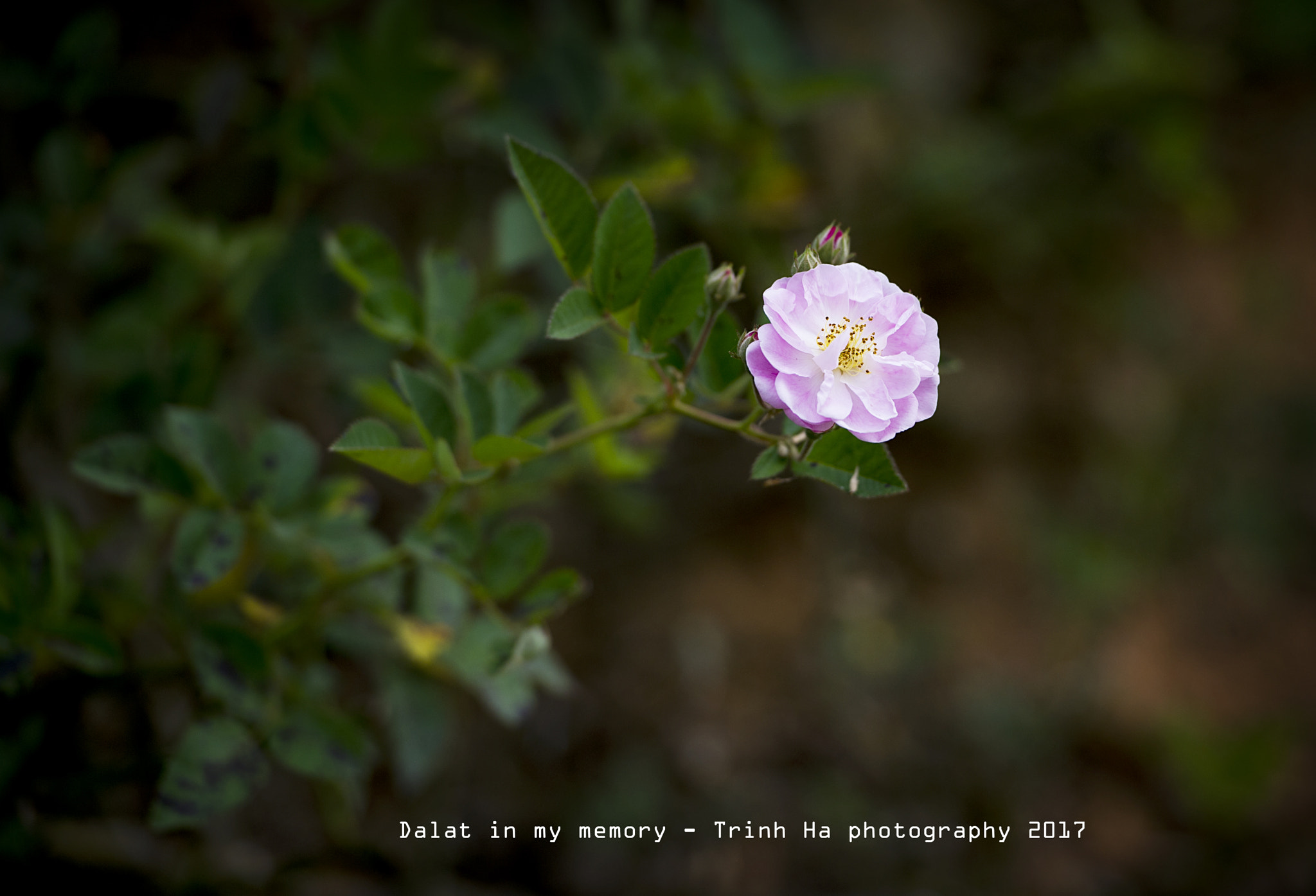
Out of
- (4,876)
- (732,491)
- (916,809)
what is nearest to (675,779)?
(916,809)

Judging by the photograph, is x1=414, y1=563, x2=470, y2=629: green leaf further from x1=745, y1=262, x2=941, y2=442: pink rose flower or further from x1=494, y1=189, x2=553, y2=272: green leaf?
x1=745, y1=262, x2=941, y2=442: pink rose flower

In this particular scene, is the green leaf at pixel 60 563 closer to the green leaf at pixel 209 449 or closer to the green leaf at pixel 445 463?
the green leaf at pixel 209 449

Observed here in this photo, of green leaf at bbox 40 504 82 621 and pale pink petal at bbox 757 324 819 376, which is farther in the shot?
green leaf at bbox 40 504 82 621

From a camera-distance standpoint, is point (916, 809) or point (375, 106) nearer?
point (375, 106)

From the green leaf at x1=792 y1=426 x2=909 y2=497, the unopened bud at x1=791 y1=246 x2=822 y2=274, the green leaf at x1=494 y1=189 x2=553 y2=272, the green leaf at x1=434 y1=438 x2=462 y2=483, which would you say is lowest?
the green leaf at x1=792 y1=426 x2=909 y2=497

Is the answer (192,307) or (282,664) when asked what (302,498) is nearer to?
(282,664)

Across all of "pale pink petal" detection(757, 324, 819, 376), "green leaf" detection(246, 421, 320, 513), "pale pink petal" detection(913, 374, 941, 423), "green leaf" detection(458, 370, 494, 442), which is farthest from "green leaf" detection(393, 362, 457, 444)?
"pale pink petal" detection(913, 374, 941, 423)

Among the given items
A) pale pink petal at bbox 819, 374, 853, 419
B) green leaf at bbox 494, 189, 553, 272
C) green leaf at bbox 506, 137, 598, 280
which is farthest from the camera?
green leaf at bbox 494, 189, 553, 272

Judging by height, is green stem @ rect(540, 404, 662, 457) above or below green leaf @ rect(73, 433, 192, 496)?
below
